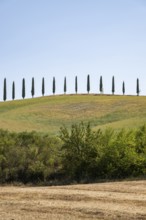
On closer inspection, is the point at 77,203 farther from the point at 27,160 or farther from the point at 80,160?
the point at 27,160

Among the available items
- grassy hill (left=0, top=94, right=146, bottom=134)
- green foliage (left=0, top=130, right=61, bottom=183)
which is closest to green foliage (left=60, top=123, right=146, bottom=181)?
green foliage (left=0, top=130, right=61, bottom=183)

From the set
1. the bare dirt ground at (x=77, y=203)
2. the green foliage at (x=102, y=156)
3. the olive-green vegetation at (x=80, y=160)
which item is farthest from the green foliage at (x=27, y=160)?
the bare dirt ground at (x=77, y=203)

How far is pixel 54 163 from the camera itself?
2238 centimetres

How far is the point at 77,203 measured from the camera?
533 inches

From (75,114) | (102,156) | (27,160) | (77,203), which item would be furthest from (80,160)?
(75,114)

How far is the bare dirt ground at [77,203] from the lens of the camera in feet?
39.3

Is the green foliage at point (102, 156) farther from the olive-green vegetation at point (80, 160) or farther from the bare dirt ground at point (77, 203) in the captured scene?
the bare dirt ground at point (77, 203)

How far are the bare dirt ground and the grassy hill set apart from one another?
35345 millimetres

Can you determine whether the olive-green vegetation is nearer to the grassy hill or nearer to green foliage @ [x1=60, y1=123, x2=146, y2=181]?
green foliage @ [x1=60, y1=123, x2=146, y2=181]

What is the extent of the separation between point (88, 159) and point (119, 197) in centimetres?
710

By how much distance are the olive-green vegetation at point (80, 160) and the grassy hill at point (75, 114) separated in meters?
29.0

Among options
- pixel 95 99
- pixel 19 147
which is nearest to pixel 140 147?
pixel 19 147

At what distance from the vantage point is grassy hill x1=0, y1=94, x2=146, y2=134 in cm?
5688

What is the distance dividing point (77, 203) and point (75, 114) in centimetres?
5455
